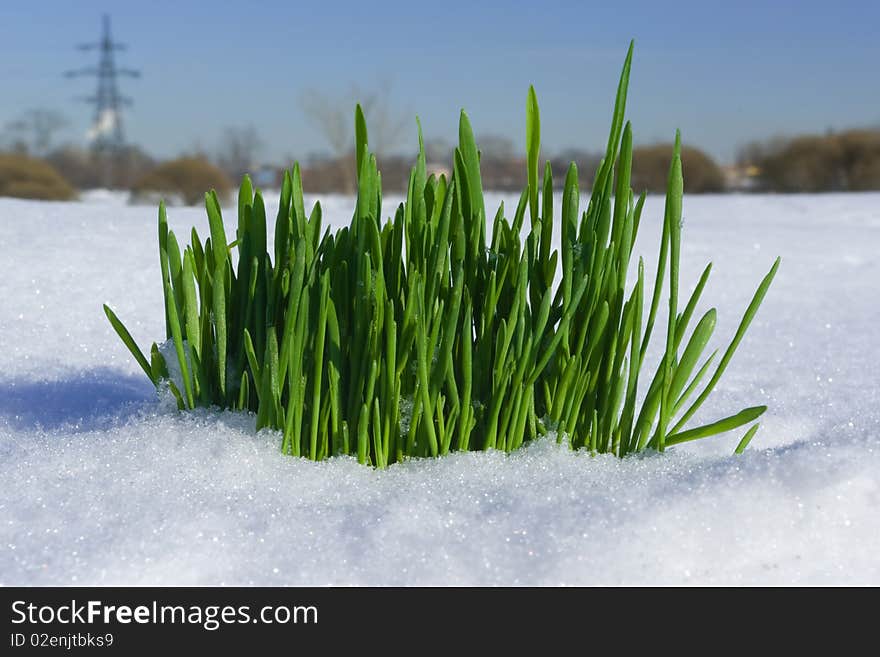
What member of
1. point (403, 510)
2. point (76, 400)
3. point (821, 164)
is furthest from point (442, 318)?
point (821, 164)

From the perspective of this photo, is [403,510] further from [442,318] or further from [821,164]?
[821,164]

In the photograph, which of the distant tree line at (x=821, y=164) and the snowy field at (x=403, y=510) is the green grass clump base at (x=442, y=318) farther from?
the distant tree line at (x=821, y=164)

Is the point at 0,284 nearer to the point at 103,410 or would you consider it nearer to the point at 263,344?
the point at 103,410

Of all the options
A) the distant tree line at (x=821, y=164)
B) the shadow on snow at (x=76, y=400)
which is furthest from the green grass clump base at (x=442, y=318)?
the distant tree line at (x=821, y=164)

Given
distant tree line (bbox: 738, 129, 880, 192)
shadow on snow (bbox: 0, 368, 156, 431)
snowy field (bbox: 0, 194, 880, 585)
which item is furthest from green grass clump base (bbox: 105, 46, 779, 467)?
distant tree line (bbox: 738, 129, 880, 192)

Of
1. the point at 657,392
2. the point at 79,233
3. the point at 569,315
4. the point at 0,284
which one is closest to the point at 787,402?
Answer: the point at 657,392

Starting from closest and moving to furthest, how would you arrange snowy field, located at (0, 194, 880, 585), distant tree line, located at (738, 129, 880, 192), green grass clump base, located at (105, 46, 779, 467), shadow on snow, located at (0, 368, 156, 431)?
snowy field, located at (0, 194, 880, 585) → green grass clump base, located at (105, 46, 779, 467) → shadow on snow, located at (0, 368, 156, 431) → distant tree line, located at (738, 129, 880, 192)

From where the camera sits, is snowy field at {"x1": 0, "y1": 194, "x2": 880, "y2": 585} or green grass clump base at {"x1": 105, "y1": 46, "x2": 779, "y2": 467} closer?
snowy field at {"x1": 0, "y1": 194, "x2": 880, "y2": 585}

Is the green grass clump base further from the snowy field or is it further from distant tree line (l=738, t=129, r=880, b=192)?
distant tree line (l=738, t=129, r=880, b=192)
